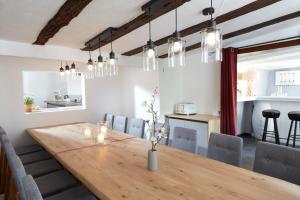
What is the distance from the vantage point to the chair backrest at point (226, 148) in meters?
2.04

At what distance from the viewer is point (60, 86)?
7.45 m

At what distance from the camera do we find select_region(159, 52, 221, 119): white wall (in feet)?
15.4

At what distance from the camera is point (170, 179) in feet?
5.17

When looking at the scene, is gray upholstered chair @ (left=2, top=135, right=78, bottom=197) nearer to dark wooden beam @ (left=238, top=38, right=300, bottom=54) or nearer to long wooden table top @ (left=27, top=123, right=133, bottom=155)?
long wooden table top @ (left=27, top=123, right=133, bottom=155)

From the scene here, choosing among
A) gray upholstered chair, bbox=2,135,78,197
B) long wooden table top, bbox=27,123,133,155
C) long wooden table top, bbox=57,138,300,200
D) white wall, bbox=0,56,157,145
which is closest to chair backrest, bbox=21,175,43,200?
long wooden table top, bbox=57,138,300,200

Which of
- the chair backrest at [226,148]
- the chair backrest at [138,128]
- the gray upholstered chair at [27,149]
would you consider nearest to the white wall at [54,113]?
the gray upholstered chair at [27,149]

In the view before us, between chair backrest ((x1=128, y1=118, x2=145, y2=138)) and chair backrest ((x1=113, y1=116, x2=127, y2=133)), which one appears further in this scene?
chair backrest ((x1=113, y1=116, x2=127, y2=133))

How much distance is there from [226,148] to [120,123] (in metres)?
2.28

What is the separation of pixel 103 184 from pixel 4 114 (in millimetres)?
3175

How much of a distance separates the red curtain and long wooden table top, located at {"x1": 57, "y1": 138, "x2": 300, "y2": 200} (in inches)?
90.7

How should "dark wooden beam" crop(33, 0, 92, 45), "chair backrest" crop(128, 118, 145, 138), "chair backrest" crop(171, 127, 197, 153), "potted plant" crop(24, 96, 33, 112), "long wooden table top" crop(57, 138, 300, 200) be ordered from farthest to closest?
"potted plant" crop(24, 96, 33, 112), "chair backrest" crop(128, 118, 145, 138), "chair backrest" crop(171, 127, 197, 153), "dark wooden beam" crop(33, 0, 92, 45), "long wooden table top" crop(57, 138, 300, 200)

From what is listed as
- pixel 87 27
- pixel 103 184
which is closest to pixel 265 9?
pixel 87 27

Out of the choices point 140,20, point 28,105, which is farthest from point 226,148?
point 28,105

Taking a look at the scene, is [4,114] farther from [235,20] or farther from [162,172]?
[235,20]
